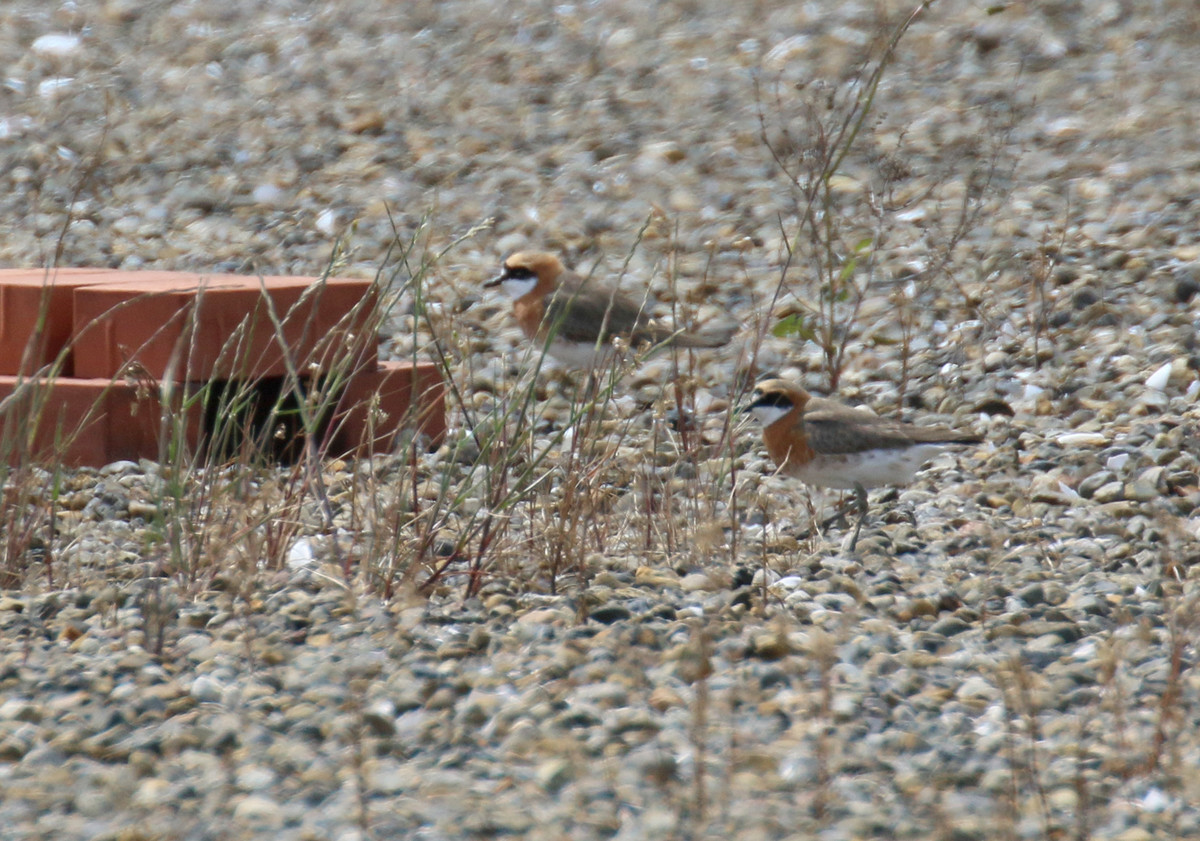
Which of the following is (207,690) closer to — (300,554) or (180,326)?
(300,554)

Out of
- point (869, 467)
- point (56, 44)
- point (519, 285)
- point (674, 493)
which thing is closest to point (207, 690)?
point (674, 493)

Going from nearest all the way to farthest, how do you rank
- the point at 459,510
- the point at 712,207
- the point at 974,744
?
the point at 974,744 < the point at 459,510 < the point at 712,207

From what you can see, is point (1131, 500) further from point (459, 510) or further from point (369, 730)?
point (369, 730)

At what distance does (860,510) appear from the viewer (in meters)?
4.68

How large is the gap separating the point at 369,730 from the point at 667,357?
3896 millimetres

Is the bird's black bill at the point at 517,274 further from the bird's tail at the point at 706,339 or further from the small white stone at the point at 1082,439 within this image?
the small white stone at the point at 1082,439

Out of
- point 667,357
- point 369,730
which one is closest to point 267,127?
point 667,357

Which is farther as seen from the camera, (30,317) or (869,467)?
(30,317)

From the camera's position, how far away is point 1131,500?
469 centimetres

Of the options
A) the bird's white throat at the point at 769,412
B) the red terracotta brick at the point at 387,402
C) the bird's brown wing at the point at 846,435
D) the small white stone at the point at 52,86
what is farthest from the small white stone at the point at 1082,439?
the small white stone at the point at 52,86

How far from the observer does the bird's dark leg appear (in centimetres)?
439

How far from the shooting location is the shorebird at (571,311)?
6219mm

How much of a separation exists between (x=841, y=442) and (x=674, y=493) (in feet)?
1.98

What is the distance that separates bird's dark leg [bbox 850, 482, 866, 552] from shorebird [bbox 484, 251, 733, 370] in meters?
1.36
